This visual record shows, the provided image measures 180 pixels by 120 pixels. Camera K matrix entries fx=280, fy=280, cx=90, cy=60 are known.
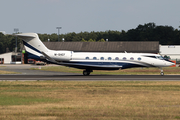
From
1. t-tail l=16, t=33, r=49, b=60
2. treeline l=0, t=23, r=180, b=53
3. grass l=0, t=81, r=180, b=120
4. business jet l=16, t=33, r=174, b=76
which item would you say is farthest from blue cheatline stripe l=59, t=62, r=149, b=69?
treeline l=0, t=23, r=180, b=53

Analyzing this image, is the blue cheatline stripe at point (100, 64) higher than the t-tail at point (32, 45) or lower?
lower

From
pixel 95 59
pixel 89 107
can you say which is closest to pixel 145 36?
pixel 95 59

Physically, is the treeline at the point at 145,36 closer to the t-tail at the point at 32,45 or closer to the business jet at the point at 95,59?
the business jet at the point at 95,59

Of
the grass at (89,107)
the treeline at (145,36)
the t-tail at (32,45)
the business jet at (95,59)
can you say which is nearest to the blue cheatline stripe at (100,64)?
the business jet at (95,59)

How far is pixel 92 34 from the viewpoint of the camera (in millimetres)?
196625

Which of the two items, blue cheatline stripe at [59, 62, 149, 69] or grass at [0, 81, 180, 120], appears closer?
grass at [0, 81, 180, 120]

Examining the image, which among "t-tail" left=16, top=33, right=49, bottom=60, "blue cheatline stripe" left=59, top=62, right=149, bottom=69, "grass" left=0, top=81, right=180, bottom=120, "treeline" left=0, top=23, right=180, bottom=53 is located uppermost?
"treeline" left=0, top=23, right=180, bottom=53

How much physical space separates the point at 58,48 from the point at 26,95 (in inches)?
3079

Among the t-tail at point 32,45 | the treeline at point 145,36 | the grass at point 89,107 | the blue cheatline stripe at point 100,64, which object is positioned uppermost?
the treeline at point 145,36

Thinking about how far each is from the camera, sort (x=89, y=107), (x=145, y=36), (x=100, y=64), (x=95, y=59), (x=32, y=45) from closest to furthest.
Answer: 1. (x=89, y=107)
2. (x=100, y=64)
3. (x=95, y=59)
4. (x=32, y=45)
5. (x=145, y=36)

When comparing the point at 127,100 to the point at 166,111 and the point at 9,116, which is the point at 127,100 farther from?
the point at 9,116

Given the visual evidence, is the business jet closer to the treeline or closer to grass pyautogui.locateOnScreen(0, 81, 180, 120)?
grass pyautogui.locateOnScreen(0, 81, 180, 120)

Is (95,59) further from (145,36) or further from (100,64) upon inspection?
(145,36)

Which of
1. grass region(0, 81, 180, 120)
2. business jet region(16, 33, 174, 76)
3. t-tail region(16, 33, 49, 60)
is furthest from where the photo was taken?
t-tail region(16, 33, 49, 60)
